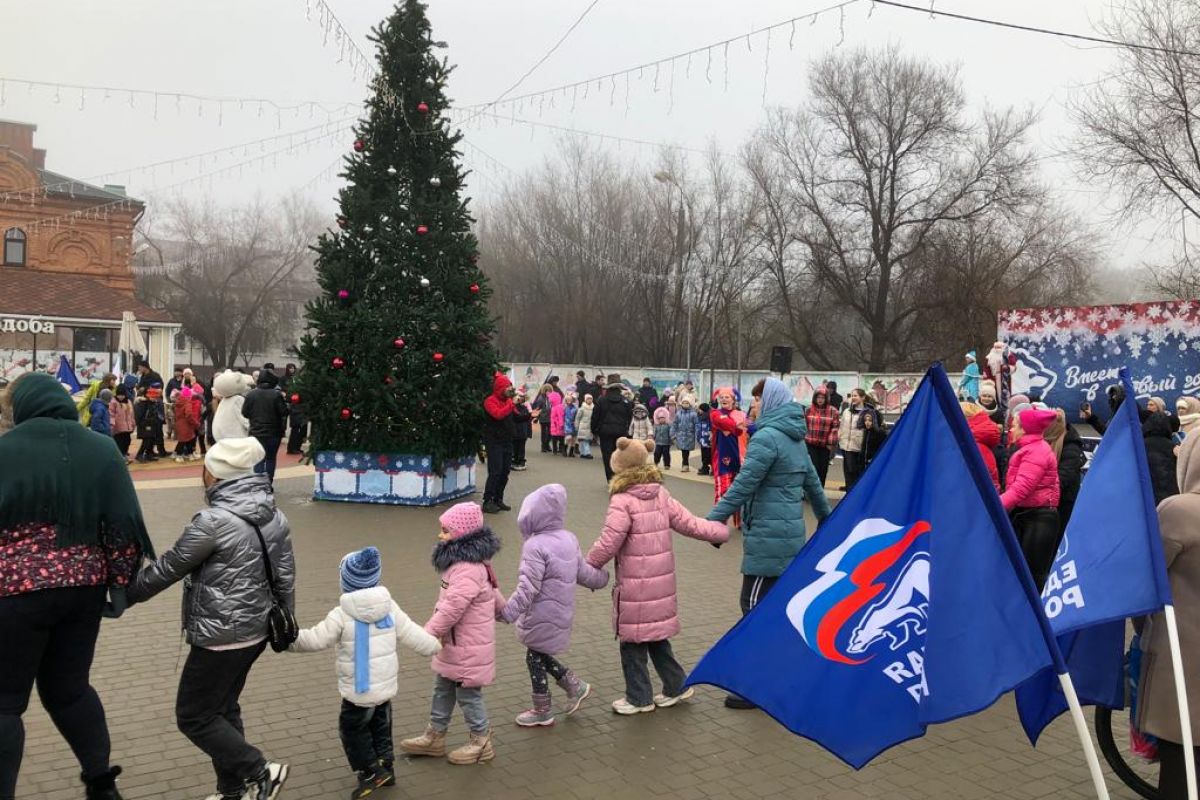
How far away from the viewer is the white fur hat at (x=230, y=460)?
4.30 meters

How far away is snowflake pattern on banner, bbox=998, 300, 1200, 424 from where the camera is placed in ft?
41.7

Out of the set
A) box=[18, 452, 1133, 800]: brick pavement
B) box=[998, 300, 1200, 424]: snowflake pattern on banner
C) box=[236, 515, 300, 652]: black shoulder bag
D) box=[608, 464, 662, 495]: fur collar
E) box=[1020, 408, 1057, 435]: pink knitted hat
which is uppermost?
box=[998, 300, 1200, 424]: snowflake pattern on banner

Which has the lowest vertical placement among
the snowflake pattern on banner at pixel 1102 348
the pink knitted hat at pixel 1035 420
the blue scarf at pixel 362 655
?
the blue scarf at pixel 362 655

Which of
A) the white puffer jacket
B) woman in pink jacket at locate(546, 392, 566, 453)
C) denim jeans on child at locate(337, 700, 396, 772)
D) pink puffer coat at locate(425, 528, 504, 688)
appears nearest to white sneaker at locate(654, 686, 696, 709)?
pink puffer coat at locate(425, 528, 504, 688)

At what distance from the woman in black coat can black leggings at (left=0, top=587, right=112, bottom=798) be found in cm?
847

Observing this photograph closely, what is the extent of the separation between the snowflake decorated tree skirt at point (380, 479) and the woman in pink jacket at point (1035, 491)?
27.7 feet

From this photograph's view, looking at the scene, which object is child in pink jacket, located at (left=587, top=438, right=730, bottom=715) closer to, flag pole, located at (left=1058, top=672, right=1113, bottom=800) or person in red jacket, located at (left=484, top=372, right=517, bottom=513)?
flag pole, located at (left=1058, top=672, right=1113, bottom=800)

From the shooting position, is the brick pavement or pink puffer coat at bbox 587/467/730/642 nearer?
the brick pavement

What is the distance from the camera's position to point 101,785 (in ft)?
13.9

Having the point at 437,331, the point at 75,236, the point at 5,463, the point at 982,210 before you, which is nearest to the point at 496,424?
the point at 437,331

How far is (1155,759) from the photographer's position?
14.2ft

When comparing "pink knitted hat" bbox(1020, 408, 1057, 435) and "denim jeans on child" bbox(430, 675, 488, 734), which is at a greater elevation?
"pink knitted hat" bbox(1020, 408, 1057, 435)

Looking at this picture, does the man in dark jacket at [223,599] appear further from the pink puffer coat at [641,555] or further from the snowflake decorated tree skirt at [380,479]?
the snowflake decorated tree skirt at [380,479]

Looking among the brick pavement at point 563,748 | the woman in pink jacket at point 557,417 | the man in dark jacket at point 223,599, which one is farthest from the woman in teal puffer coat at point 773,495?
the woman in pink jacket at point 557,417
